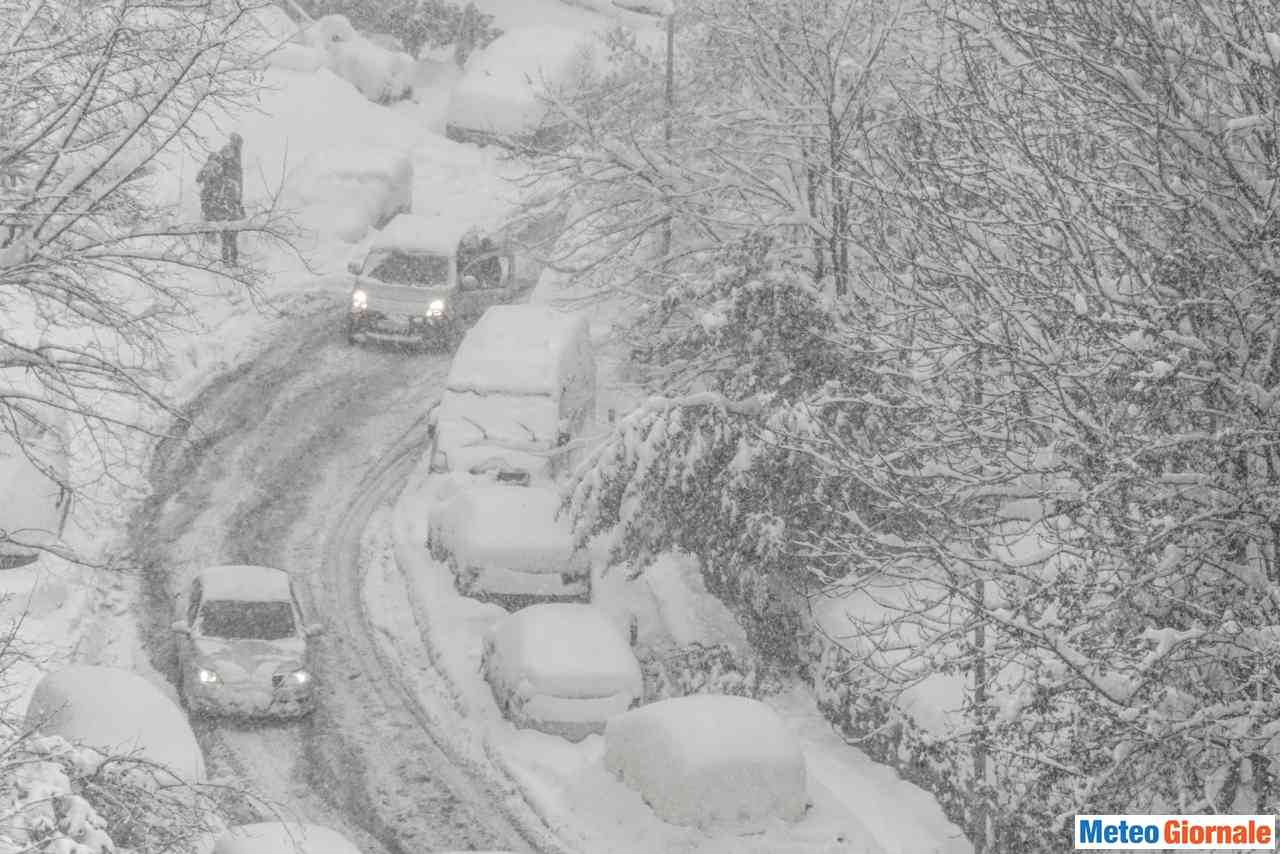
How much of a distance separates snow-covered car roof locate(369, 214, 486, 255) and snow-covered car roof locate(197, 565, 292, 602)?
34.5 feet

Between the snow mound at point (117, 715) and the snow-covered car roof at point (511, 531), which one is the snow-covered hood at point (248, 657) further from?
the snow-covered car roof at point (511, 531)

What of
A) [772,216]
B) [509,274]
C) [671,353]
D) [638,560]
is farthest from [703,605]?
[509,274]

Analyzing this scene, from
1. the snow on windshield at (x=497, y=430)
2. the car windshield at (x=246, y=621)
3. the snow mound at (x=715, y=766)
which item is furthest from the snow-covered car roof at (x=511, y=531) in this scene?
the snow mound at (x=715, y=766)

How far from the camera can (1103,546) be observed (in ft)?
37.7

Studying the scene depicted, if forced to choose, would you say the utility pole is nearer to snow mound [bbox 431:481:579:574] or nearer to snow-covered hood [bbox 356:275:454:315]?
snow-covered hood [bbox 356:275:454:315]

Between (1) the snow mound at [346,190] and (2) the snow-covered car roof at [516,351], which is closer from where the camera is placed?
(2) the snow-covered car roof at [516,351]

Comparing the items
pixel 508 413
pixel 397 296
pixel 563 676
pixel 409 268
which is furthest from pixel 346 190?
pixel 563 676

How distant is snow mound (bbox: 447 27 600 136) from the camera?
39.6 m

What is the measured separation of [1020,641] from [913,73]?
498 inches

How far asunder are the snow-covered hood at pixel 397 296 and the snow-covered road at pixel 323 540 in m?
0.87

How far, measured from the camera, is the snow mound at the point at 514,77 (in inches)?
1559

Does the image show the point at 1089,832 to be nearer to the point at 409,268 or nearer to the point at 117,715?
the point at 117,715

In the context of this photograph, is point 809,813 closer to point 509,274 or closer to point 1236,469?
point 1236,469

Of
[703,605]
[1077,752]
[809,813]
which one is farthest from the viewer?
[703,605]
